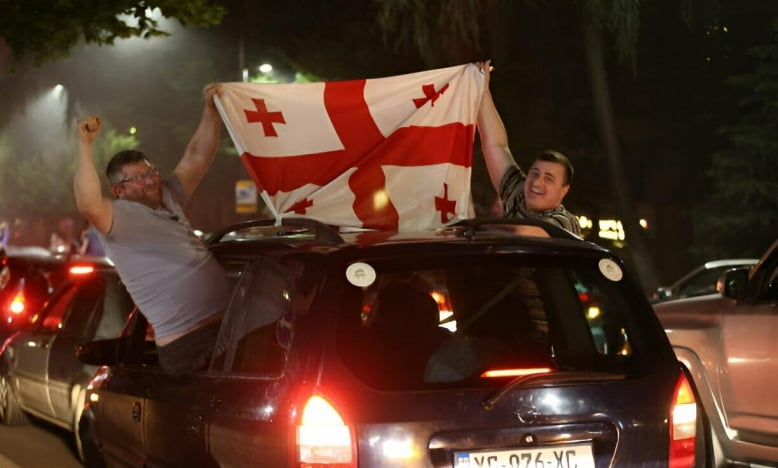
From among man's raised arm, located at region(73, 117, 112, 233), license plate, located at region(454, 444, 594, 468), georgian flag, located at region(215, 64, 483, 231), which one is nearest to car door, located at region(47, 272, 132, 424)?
georgian flag, located at region(215, 64, 483, 231)

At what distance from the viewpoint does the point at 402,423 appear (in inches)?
161

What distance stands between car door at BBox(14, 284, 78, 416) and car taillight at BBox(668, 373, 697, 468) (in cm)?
634

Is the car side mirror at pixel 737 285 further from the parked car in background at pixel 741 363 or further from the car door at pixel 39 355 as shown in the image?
the car door at pixel 39 355

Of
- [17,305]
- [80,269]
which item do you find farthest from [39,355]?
[17,305]

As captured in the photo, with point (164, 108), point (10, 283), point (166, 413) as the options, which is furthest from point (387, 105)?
point (164, 108)

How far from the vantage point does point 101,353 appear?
6.25 metres

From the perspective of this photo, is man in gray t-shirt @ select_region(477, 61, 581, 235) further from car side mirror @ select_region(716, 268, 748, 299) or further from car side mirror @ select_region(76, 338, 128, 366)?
car side mirror @ select_region(76, 338, 128, 366)

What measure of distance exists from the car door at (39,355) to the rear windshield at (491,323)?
5.24 meters

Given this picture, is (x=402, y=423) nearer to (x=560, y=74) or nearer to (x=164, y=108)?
(x=560, y=74)

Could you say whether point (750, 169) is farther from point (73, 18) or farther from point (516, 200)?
point (516, 200)

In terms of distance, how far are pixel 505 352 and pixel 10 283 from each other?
11.0 meters

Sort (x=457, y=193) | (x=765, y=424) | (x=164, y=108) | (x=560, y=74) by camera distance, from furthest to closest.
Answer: (x=164, y=108), (x=560, y=74), (x=765, y=424), (x=457, y=193)

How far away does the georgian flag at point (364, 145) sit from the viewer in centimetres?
655

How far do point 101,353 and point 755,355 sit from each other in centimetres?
375
